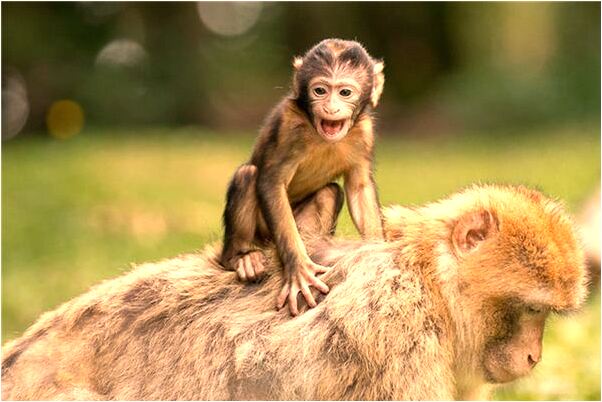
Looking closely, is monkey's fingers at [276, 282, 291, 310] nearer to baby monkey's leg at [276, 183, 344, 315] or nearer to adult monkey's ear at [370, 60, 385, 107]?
baby monkey's leg at [276, 183, 344, 315]

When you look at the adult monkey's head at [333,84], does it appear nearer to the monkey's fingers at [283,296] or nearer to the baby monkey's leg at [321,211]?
the baby monkey's leg at [321,211]

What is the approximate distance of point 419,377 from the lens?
502 cm

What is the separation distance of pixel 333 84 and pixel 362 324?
1552 millimetres

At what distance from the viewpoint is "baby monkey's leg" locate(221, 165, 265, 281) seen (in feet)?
19.4

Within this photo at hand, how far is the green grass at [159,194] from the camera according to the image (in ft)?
31.6

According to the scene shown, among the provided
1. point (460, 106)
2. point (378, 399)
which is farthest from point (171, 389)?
point (460, 106)

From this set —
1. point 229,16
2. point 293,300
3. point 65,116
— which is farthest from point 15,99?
point 293,300

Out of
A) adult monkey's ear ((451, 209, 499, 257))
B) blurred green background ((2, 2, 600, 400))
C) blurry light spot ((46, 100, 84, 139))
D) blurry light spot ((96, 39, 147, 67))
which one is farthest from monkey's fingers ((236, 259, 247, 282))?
blurry light spot ((96, 39, 147, 67))

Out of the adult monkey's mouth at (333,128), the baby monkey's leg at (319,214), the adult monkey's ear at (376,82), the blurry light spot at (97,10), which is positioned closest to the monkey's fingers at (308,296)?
the baby monkey's leg at (319,214)

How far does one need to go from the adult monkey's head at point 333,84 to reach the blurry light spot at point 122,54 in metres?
19.3

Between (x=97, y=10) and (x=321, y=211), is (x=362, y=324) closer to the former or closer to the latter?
(x=321, y=211)

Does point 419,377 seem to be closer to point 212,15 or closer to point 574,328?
point 574,328

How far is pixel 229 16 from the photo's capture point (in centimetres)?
2898

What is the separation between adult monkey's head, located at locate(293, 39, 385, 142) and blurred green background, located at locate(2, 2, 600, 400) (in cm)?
426
